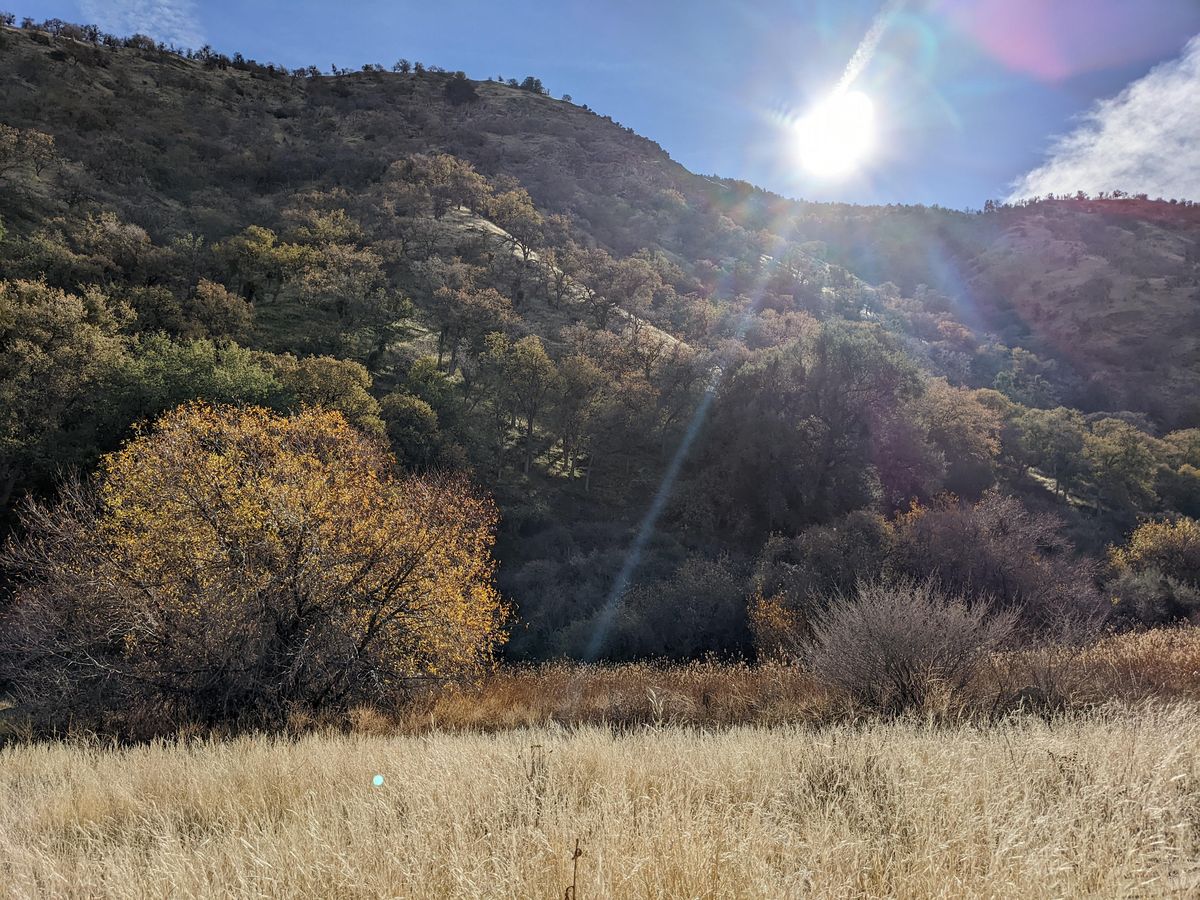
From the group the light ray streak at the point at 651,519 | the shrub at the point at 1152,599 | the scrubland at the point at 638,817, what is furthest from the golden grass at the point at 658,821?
the shrub at the point at 1152,599

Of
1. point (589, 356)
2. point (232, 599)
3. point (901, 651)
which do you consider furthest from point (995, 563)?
point (589, 356)

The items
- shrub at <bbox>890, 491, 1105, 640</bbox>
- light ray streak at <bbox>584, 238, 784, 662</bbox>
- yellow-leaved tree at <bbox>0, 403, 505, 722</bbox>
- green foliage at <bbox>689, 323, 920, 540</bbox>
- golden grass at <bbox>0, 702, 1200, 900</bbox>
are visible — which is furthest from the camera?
green foliage at <bbox>689, 323, 920, 540</bbox>

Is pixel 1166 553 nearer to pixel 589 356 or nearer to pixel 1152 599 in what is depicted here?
pixel 1152 599

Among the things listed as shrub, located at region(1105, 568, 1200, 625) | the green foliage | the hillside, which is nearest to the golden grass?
the hillside

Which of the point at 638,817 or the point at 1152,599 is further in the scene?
the point at 1152,599

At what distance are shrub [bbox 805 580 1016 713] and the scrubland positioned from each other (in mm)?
1887

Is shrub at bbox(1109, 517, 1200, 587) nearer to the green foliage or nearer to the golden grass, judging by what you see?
the green foliage

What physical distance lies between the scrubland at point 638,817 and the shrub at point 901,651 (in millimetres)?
1887

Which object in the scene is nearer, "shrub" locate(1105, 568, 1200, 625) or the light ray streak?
"shrub" locate(1105, 568, 1200, 625)

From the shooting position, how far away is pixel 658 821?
313cm

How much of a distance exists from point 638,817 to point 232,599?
8.63m

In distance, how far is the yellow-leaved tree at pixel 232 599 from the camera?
30.7 feet

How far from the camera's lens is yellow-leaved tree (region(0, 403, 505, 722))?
9.36m

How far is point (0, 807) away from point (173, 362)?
24312mm
